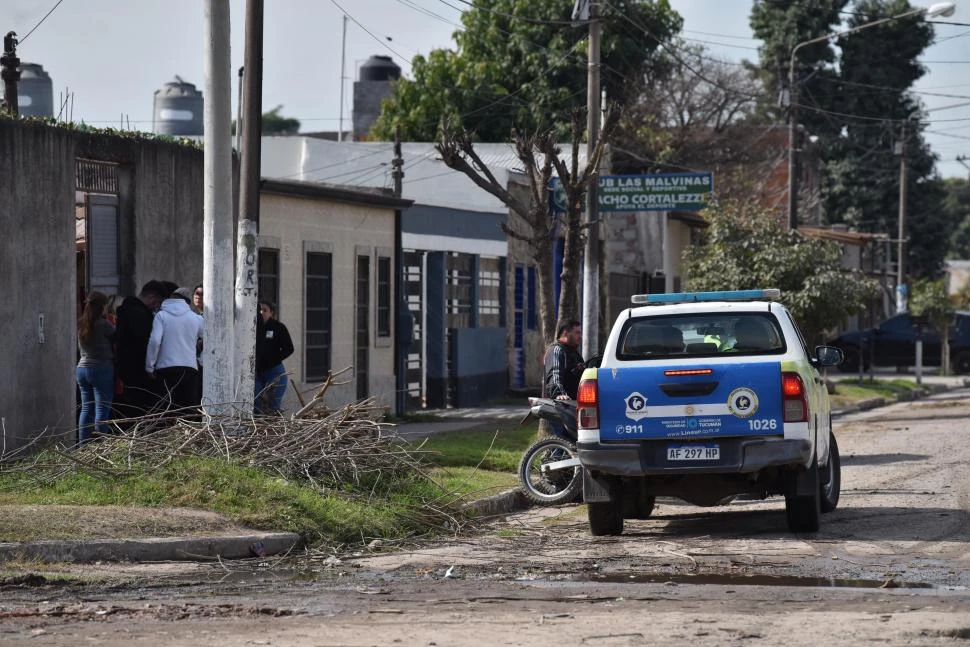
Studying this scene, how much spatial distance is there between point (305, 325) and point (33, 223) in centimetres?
597

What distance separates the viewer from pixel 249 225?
13602mm

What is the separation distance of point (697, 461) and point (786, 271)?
16497 millimetres

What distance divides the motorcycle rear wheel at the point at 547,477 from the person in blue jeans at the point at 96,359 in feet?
12.9

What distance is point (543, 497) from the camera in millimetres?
13406

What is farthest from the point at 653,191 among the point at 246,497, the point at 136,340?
the point at 246,497

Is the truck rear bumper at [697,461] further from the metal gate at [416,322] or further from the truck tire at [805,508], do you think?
the metal gate at [416,322]

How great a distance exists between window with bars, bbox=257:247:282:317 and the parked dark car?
24296mm

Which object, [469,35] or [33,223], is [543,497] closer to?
[33,223]

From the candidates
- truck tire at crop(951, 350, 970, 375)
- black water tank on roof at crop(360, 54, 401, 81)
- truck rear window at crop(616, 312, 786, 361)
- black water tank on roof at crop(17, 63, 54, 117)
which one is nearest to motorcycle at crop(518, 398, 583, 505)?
truck rear window at crop(616, 312, 786, 361)

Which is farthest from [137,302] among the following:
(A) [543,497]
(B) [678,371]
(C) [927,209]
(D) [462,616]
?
(C) [927,209]

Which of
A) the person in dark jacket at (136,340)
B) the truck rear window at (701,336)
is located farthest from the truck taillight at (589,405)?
the person in dark jacket at (136,340)

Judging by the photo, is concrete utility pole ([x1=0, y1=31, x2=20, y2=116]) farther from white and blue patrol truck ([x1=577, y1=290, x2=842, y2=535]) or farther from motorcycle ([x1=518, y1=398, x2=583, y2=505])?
white and blue patrol truck ([x1=577, y1=290, x2=842, y2=535])

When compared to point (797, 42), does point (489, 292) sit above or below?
below

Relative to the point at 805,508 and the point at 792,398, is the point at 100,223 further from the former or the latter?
the point at 805,508
